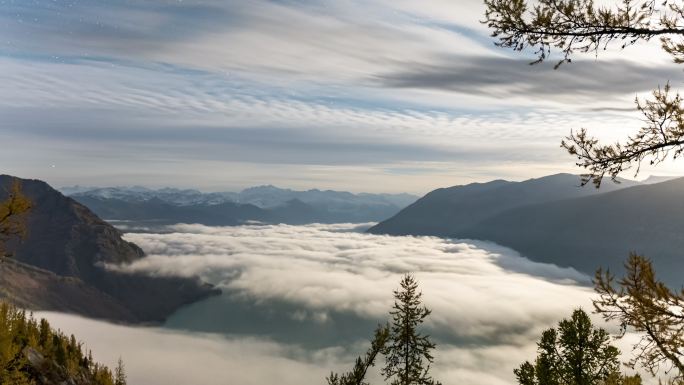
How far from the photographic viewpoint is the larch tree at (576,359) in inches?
904

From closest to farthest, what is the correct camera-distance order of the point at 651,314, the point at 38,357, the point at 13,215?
the point at 651,314 < the point at 13,215 < the point at 38,357

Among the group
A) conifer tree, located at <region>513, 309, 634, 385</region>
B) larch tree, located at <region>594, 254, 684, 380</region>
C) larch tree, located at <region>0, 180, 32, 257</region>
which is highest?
larch tree, located at <region>0, 180, 32, 257</region>

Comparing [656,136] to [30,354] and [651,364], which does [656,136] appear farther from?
[30,354]

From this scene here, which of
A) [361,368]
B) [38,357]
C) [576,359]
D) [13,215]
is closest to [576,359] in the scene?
[576,359]

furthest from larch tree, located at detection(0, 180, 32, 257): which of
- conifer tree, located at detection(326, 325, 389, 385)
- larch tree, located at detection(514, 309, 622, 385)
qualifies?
larch tree, located at detection(514, 309, 622, 385)

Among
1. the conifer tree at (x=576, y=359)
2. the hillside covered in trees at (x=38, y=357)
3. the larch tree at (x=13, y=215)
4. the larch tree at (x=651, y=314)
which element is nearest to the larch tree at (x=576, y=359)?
the conifer tree at (x=576, y=359)

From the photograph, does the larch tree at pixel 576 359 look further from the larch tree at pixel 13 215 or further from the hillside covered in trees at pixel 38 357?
the larch tree at pixel 13 215

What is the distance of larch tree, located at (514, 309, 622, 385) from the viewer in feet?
75.4

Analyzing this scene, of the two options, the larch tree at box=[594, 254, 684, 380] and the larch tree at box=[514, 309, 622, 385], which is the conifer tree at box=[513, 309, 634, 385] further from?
the larch tree at box=[594, 254, 684, 380]

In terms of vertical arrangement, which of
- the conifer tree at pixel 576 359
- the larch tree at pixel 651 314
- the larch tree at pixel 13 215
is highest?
the larch tree at pixel 13 215

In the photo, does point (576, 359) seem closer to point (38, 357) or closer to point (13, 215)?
point (38, 357)

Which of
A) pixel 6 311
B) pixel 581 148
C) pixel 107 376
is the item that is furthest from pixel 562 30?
pixel 107 376

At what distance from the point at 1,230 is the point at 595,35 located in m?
14.9

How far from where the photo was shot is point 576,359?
79.0ft
